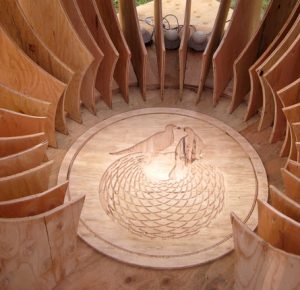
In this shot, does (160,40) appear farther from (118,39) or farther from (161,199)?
(161,199)

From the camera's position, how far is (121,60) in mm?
2867

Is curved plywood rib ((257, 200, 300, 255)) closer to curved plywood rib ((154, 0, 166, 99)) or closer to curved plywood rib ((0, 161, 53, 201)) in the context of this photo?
curved plywood rib ((0, 161, 53, 201))

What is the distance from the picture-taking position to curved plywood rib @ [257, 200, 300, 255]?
167 centimetres

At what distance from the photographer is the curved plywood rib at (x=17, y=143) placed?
208cm

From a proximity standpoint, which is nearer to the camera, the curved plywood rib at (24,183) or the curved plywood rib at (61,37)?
the curved plywood rib at (24,183)

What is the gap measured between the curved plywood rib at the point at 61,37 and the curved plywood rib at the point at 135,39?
0.33 meters

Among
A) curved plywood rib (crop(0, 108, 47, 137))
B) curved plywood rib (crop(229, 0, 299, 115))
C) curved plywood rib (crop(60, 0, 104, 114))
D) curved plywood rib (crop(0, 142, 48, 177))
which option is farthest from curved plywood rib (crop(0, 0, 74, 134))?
curved plywood rib (crop(229, 0, 299, 115))

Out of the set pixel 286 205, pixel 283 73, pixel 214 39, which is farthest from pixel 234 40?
pixel 286 205

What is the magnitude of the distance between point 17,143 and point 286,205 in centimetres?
118

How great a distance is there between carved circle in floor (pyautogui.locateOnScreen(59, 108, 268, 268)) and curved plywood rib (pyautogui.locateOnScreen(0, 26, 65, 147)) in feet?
1.14

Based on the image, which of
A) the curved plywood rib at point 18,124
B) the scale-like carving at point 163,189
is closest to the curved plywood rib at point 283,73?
the scale-like carving at point 163,189

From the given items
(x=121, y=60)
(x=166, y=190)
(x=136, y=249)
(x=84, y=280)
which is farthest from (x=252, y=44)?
(x=84, y=280)

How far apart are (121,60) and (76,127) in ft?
1.62

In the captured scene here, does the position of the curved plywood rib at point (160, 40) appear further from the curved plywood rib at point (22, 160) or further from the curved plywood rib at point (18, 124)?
the curved plywood rib at point (22, 160)
